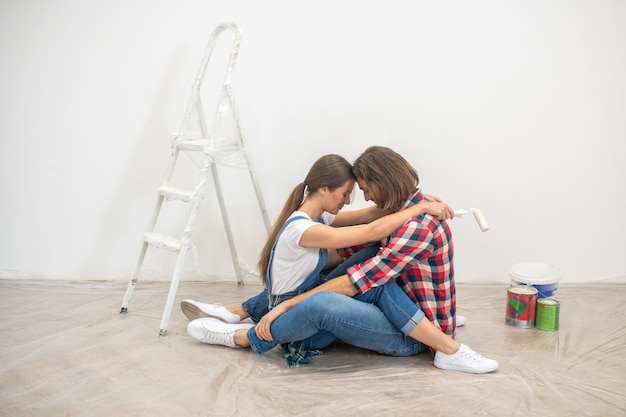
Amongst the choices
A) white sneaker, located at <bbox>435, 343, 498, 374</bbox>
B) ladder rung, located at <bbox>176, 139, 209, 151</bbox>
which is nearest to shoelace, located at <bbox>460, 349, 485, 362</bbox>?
white sneaker, located at <bbox>435, 343, 498, 374</bbox>

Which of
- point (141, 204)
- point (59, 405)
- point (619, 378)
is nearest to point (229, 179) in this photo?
point (141, 204)

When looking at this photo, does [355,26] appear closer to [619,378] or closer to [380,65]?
[380,65]

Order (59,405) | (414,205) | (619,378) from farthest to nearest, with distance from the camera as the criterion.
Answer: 1. (414,205)
2. (619,378)
3. (59,405)

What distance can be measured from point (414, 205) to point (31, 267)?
2226mm

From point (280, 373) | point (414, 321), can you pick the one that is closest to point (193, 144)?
point (280, 373)

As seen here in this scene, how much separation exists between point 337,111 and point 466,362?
5.01 feet

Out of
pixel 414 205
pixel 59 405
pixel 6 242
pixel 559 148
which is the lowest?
pixel 59 405

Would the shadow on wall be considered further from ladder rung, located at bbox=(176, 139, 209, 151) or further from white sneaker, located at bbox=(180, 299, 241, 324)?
white sneaker, located at bbox=(180, 299, 241, 324)

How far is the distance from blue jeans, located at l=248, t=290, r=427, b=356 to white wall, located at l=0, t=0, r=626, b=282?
3.91 feet

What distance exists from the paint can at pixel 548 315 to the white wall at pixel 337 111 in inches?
27.3

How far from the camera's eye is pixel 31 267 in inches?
139

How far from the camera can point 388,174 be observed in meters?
2.31

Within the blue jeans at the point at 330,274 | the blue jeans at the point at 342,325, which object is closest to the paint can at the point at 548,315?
the blue jeans at the point at 342,325

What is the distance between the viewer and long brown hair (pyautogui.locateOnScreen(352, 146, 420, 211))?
2311 millimetres
